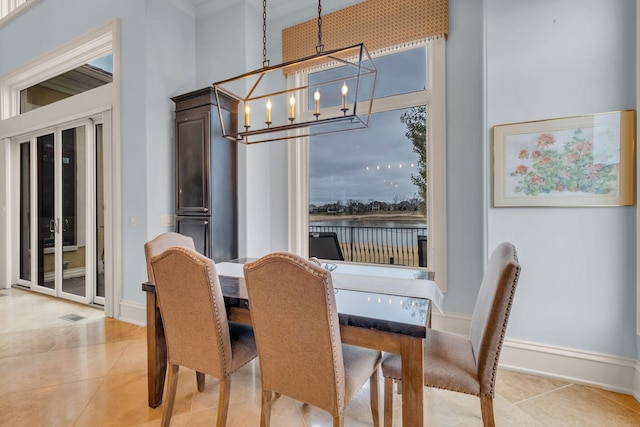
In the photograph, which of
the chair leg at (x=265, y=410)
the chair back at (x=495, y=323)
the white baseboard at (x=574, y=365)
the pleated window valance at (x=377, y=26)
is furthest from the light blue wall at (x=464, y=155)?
the chair leg at (x=265, y=410)

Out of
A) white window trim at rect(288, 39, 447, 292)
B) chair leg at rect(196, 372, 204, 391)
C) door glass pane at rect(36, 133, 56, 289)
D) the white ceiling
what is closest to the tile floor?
chair leg at rect(196, 372, 204, 391)

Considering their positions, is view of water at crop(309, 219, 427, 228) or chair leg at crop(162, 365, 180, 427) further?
view of water at crop(309, 219, 427, 228)

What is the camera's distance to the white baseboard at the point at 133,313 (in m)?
3.31

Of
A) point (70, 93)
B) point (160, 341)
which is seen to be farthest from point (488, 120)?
point (70, 93)

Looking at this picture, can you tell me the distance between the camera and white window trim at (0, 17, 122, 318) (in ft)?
11.4

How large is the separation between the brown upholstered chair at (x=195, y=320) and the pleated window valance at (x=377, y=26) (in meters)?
2.64

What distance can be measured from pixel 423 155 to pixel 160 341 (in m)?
2.62

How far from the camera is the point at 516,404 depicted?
6.50 feet

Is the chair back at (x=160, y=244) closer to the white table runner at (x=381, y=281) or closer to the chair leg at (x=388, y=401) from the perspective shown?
the white table runner at (x=381, y=281)

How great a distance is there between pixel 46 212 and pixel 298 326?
4870 mm

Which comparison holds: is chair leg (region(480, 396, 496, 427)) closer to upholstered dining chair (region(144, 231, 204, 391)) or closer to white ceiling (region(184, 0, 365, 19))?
upholstered dining chair (region(144, 231, 204, 391))

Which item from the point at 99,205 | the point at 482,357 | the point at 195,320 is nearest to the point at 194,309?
the point at 195,320

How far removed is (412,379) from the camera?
1.34 metres

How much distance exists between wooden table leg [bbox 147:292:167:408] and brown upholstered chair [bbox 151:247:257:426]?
23 centimetres
